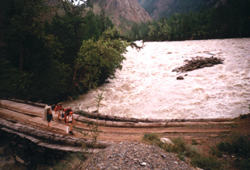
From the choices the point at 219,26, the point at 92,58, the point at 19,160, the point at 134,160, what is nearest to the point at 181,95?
the point at 92,58

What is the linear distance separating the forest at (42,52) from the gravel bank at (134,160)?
1108 centimetres

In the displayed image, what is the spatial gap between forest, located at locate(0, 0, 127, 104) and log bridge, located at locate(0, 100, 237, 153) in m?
3.29

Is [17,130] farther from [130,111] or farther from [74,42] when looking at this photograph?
[74,42]

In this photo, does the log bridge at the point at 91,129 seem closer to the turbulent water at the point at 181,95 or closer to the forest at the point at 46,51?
the turbulent water at the point at 181,95

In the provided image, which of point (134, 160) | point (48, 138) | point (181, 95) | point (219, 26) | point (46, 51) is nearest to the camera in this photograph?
point (134, 160)

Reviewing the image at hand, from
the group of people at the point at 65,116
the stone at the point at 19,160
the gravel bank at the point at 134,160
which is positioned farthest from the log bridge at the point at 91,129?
the stone at the point at 19,160

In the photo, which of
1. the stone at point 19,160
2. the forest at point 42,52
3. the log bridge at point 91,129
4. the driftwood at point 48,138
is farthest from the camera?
the forest at point 42,52

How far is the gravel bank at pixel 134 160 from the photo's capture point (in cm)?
466

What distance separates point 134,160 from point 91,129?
5013mm

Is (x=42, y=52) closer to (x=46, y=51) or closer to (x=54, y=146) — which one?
(x=46, y=51)

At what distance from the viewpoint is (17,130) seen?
8539 mm

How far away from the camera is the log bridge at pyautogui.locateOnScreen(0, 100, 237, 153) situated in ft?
24.3

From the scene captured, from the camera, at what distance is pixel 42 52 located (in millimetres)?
13734

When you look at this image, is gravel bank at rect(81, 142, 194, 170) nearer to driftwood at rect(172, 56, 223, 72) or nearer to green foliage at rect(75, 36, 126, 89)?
green foliage at rect(75, 36, 126, 89)
